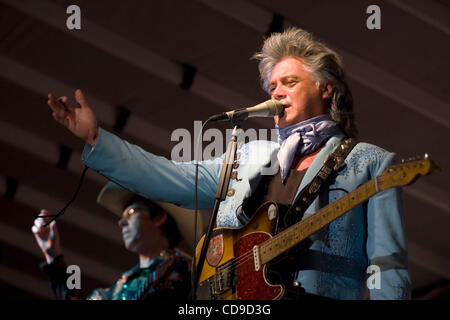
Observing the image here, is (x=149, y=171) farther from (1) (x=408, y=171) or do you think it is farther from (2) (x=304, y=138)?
(1) (x=408, y=171)

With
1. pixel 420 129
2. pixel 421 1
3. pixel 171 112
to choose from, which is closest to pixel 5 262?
pixel 171 112

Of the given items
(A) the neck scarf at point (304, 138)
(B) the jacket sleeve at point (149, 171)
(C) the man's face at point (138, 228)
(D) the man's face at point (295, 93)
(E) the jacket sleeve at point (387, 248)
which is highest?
(C) the man's face at point (138, 228)

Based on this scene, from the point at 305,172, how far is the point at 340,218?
29cm

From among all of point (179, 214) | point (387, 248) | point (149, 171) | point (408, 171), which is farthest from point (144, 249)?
point (408, 171)

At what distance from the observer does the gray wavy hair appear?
9.80 feet

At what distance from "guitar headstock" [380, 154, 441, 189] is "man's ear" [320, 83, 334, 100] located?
71 centimetres

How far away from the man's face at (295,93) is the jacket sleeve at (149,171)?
395 mm

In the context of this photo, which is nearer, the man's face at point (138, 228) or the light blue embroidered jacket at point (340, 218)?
the light blue embroidered jacket at point (340, 218)

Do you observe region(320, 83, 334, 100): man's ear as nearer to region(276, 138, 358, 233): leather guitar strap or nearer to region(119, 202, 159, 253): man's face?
region(276, 138, 358, 233): leather guitar strap

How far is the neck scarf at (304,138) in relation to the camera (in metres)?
2.84

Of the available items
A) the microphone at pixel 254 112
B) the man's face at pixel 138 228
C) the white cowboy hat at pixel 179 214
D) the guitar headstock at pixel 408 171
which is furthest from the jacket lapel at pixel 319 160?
the man's face at pixel 138 228

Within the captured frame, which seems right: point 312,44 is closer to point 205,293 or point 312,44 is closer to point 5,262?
point 205,293

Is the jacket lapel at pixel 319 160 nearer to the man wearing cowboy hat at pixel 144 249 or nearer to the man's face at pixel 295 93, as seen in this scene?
the man's face at pixel 295 93
